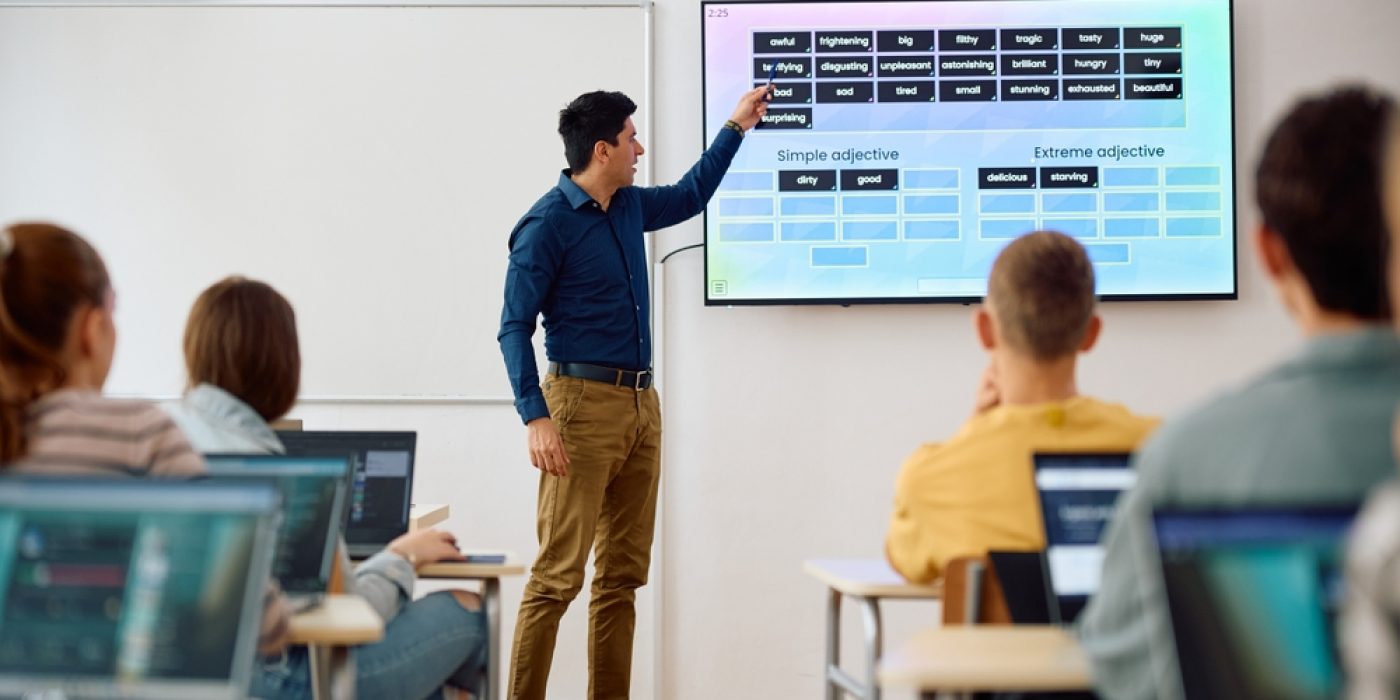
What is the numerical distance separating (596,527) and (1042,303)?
85.8 inches

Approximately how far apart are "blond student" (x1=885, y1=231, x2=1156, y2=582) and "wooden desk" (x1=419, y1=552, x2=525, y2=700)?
78cm

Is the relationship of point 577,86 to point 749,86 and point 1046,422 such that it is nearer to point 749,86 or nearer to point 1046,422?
point 749,86

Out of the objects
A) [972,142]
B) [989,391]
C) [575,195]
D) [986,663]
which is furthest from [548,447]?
[986,663]

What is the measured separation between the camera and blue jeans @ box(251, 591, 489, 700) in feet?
7.68

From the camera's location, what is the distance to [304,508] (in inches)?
85.2

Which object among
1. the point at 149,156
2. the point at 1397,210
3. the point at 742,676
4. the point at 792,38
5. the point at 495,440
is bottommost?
the point at 742,676

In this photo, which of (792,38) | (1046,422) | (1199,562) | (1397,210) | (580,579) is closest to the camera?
(1397,210)

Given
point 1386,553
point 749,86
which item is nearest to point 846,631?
point 749,86

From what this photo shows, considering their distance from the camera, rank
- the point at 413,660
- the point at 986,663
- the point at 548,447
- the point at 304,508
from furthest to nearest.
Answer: the point at 548,447 → the point at 413,660 → the point at 304,508 → the point at 986,663

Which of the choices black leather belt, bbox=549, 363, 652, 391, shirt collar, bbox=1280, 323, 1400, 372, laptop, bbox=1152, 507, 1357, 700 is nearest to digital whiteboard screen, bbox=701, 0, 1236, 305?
black leather belt, bbox=549, 363, 652, 391

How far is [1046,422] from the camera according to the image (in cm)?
198

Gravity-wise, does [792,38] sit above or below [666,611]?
above

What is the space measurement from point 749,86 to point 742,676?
6.26ft

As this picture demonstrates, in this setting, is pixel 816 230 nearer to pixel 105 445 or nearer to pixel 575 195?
pixel 575 195
